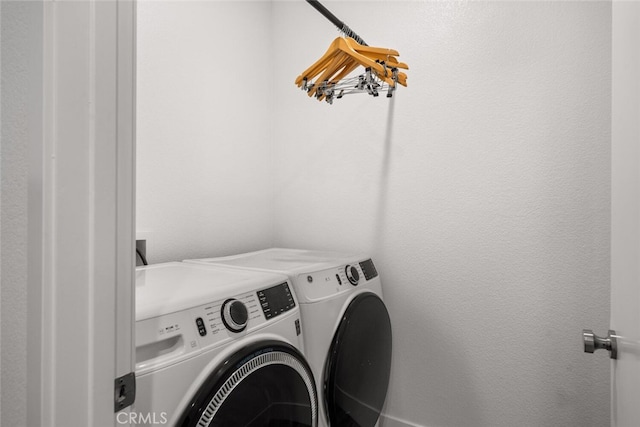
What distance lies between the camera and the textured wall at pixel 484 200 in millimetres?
1164

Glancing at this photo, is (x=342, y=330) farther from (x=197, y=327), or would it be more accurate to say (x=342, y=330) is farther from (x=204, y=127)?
(x=204, y=127)

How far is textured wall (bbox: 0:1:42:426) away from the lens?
432mm

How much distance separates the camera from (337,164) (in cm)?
167

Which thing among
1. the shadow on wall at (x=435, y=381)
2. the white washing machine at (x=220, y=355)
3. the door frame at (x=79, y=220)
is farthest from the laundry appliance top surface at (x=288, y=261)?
the door frame at (x=79, y=220)

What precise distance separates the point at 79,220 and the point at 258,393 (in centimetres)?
52

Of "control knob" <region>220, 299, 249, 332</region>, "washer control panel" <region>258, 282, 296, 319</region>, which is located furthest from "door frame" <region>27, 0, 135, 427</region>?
"washer control panel" <region>258, 282, 296, 319</region>

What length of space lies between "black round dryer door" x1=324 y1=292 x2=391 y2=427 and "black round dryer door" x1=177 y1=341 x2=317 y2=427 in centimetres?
15

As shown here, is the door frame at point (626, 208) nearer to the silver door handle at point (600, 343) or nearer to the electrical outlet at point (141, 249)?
the silver door handle at point (600, 343)

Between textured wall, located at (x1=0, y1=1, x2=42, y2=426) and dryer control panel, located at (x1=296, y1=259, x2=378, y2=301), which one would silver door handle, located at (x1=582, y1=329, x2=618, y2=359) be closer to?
dryer control panel, located at (x1=296, y1=259, x2=378, y2=301)

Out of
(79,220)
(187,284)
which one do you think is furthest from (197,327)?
(79,220)

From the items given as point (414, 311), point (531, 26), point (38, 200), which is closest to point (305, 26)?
point (531, 26)

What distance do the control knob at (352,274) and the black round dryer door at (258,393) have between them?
42 cm

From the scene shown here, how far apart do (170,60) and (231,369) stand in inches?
48.7

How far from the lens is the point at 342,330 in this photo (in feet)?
3.56
